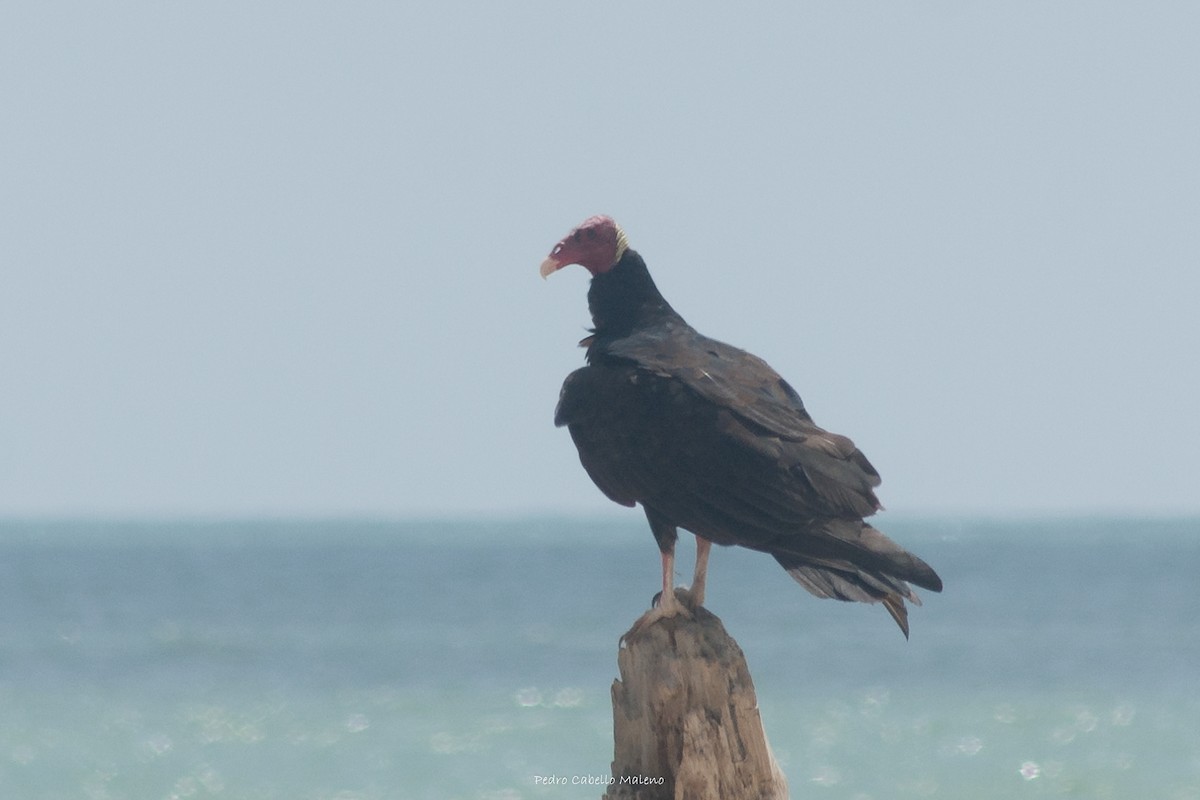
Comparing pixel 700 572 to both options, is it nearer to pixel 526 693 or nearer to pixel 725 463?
pixel 725 463

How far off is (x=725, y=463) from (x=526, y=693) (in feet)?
47.9

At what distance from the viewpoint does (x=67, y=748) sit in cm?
1538

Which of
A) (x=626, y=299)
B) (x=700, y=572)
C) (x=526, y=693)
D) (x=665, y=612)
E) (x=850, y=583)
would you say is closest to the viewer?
(x=850, y=583)

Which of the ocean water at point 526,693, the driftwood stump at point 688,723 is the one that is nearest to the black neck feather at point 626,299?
the driftwood stump at point 688,723

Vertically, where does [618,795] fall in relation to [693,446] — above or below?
below

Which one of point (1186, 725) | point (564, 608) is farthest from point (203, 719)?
point (564, 608)

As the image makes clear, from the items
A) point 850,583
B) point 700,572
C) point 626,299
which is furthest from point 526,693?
point 850,583

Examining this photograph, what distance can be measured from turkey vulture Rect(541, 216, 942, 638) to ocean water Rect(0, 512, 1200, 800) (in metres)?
0.77

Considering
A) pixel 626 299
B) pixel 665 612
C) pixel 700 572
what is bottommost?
pixel 665 612

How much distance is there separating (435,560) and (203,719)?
150 feet

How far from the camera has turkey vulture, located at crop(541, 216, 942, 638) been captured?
4098 mm

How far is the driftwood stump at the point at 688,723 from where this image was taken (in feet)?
12.9

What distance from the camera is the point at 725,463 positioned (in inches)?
172

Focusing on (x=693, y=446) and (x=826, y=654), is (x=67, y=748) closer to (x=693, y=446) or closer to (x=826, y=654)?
(x=826, y=654)
